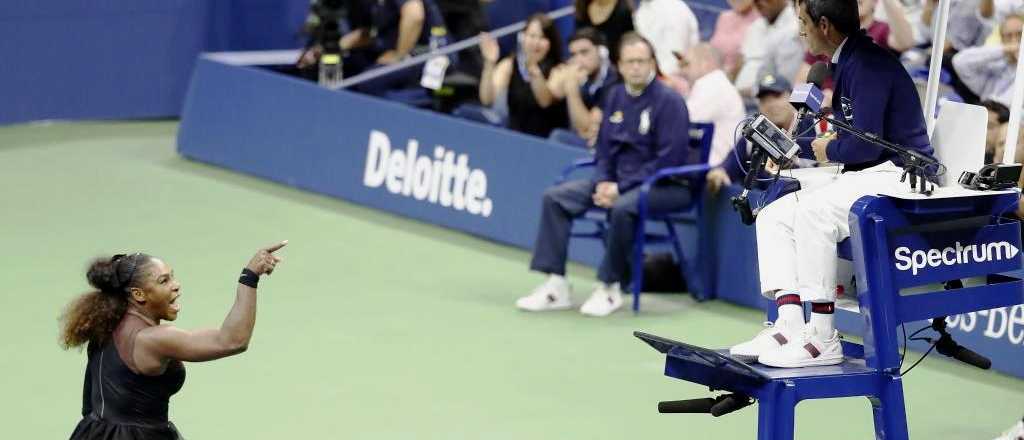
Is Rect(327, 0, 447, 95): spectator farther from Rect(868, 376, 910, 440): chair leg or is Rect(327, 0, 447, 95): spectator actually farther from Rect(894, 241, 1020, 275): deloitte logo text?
Rect(868, 376, 910, 440): chair leg

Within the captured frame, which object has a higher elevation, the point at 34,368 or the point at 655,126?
the point at 655,126

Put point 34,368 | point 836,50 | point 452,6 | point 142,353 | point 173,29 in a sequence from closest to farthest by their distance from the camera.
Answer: point 142,353, point 836,50, point 34,368, point 452,6, point 173,29

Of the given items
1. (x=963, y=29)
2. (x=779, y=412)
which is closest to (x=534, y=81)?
(x=963, y=29)

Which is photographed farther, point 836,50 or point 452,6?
point 452,6

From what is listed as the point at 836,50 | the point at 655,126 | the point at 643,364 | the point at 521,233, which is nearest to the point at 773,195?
the point at 836,50

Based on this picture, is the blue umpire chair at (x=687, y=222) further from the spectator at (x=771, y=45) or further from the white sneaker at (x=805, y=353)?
the white sneaker at (x=805, y=353)

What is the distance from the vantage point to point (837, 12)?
21.4ft

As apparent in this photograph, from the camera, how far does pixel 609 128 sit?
10914 mm

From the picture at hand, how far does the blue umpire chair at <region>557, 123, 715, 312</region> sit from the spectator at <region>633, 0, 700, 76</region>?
213 cm

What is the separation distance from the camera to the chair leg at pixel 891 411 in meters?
6.26

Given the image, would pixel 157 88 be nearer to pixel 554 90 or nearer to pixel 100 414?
pixel 554 90

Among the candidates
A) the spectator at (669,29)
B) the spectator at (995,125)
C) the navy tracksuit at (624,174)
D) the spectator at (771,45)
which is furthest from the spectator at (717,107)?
the spectator at (995,125)

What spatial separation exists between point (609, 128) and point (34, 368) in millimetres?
3787

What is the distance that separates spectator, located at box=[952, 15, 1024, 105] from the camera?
1080 cm
